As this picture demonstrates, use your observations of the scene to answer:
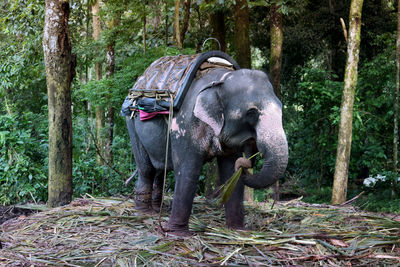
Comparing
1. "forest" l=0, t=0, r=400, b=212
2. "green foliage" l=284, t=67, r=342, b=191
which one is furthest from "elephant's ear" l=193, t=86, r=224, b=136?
"green foliage" l=284, t=67, r=342, b=191

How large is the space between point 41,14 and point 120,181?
349 cm

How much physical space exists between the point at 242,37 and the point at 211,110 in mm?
3585

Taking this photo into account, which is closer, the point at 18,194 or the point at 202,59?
the point at 202,59

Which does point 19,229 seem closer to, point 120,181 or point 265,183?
point 265,183

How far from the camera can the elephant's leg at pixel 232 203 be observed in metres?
4.63

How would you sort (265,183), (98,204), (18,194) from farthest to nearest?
(18,194), (98,204), (265,183)

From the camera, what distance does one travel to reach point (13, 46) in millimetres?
8508

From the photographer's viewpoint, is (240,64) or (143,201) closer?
(143,201)

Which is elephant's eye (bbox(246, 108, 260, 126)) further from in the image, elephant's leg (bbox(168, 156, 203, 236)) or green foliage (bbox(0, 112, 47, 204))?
green foliage (bbox(0, 112, 47, 204))

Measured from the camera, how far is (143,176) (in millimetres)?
5570

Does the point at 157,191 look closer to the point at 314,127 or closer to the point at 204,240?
the point at 204,240

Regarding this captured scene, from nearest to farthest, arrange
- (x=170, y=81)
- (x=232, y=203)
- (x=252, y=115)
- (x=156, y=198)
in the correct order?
(x=252, y=115) → (x=232, y=203) → (x=170, y=81) → (x=156, y=198)

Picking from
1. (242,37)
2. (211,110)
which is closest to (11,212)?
(211,110)

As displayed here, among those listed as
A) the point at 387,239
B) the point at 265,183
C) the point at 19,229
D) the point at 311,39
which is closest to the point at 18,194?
the point at 19,229
